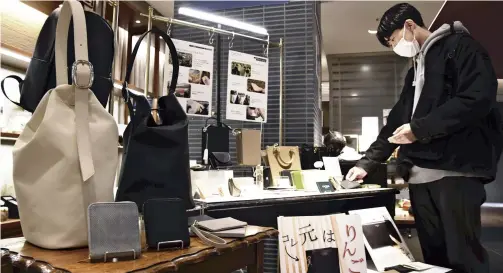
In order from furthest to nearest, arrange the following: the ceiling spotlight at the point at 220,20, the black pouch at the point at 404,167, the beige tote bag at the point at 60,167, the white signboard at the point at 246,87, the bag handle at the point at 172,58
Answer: the white signboard at the point at 246,87 < the ceiling spotlight at the point at 220,20 < the black pouch at the point at 404,167 < the bag handle at the point at 172,58 < the beige tote bag at the point at 60,167

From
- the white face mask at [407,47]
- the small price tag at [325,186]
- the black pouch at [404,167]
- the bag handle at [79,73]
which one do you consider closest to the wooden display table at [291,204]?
the small price tag at [325,186]

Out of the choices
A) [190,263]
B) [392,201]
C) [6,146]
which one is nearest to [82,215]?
[190,263]

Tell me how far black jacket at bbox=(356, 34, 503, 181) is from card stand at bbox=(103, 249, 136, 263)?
1.54 m

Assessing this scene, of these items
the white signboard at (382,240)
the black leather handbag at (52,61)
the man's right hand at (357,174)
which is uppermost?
the black leather handbag at (52,61)

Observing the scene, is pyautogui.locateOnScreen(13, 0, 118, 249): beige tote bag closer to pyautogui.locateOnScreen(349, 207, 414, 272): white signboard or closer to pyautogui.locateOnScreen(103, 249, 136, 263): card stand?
pyautogui.locateOnScreen(103, 249, 136, 263): card stand

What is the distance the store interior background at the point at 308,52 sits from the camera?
10.9 ft

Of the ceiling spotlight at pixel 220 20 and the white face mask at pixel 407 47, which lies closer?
the white face mask at pixel 407 47

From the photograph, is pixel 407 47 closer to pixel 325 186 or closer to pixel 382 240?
pixel 325 186

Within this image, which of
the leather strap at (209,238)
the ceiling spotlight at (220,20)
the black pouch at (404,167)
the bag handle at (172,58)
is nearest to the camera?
the leather strap at (209,238)

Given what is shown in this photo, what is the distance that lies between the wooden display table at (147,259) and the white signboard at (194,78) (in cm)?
173

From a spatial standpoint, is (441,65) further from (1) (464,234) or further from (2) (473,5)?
(2) (473,5)

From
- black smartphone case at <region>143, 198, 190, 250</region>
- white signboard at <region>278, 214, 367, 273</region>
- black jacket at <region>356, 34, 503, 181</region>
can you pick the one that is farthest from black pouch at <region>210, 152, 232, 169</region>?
black smartphone case at <region>143, 198, 190, 250</region>

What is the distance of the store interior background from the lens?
3.31m

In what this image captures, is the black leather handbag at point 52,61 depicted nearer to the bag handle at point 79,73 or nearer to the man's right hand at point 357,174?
the bag handle at point 79,73
